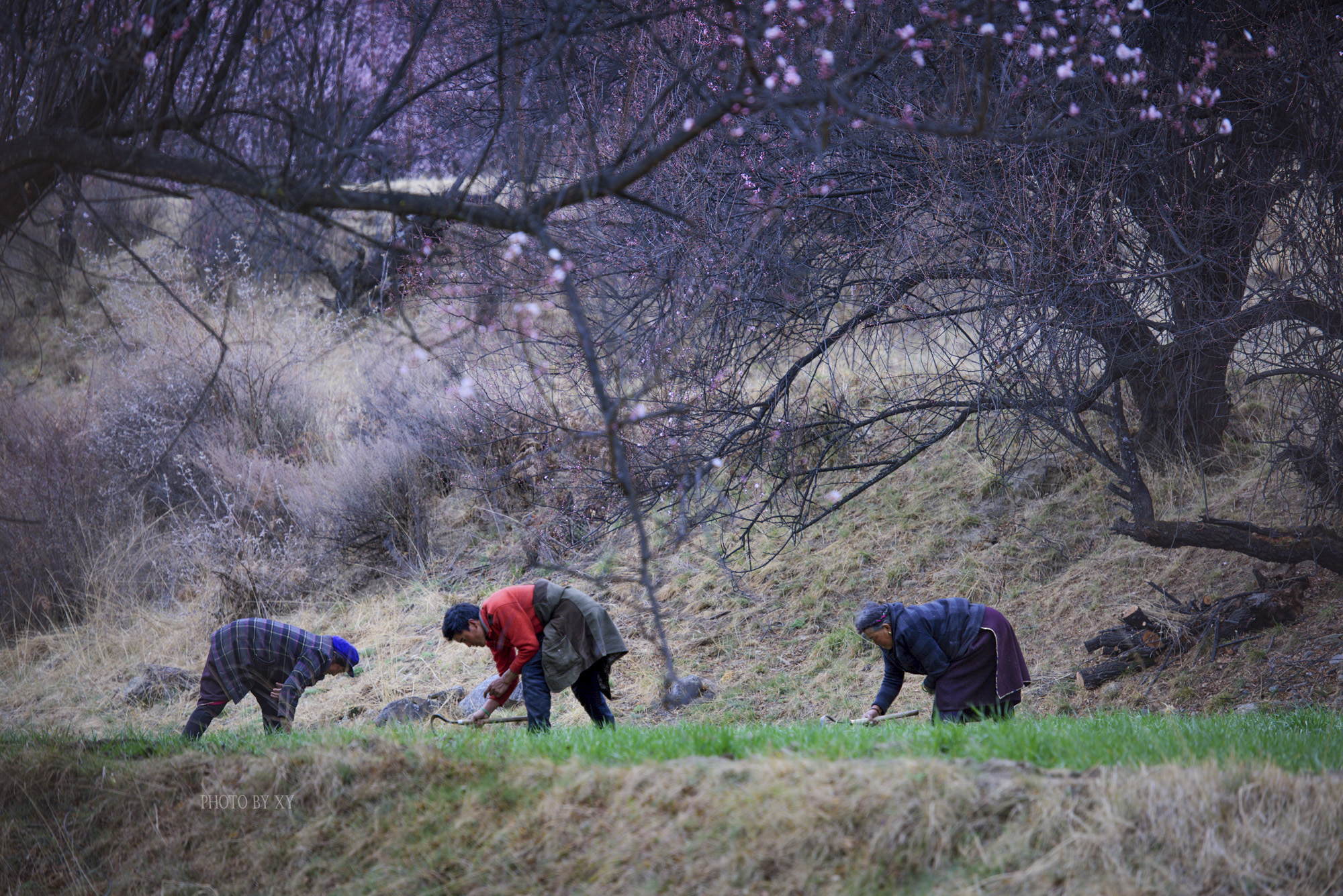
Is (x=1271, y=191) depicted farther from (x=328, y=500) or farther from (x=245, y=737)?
(x=328, y=500)

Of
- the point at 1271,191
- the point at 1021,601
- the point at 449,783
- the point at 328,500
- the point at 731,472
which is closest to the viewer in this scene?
the point at 449,783

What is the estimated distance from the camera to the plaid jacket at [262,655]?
23.7ft

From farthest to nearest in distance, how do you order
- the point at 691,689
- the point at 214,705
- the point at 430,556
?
the point at 430,556 < the point at 691,689 < the point at 214,705

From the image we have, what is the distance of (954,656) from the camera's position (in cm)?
661

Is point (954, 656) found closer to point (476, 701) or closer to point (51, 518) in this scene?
point (476, 701)

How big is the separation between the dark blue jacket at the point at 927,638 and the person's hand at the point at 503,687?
2.39m

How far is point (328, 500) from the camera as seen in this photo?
1506 cm

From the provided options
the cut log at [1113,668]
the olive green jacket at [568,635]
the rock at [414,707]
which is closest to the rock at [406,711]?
the rock at [414,707]

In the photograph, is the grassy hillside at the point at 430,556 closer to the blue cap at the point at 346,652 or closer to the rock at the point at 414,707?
the rock at the point at 414,707

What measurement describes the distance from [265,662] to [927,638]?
15.6ft

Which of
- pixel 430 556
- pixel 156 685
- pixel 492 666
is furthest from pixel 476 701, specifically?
pixel 430 556

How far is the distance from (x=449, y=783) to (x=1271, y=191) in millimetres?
6658

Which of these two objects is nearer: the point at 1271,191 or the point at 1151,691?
the point at 1271,191

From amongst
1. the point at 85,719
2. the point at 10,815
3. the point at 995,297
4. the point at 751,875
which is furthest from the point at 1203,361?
the point at 85,719
